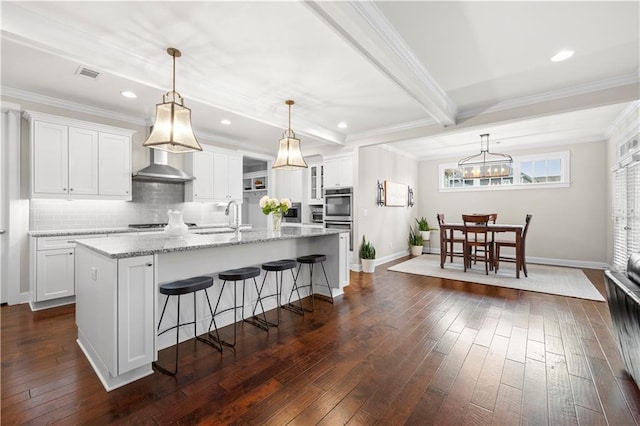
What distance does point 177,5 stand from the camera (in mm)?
2113

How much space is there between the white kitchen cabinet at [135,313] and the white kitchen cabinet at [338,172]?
424 centimetres

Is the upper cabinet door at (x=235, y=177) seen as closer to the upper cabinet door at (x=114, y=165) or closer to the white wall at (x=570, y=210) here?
the upper cabinet door at (x=114, y=165)

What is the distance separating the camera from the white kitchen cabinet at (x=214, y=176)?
521cm

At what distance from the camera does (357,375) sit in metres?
2.08

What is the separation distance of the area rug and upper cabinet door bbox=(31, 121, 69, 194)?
533 centimetres

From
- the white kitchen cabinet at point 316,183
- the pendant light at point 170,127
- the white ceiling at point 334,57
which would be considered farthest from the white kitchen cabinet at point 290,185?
the pendant light at point 170,127

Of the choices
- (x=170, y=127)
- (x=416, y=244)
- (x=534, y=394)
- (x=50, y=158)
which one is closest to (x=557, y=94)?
(x=534, y=394)

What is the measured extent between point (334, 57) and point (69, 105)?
361 cm

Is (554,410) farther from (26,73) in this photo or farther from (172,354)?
(26,73)

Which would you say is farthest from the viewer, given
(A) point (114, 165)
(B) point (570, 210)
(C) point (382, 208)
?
(C) point (382, 208)

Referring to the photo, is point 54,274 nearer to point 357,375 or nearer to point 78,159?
point 78,159

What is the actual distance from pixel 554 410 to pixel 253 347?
2.12m

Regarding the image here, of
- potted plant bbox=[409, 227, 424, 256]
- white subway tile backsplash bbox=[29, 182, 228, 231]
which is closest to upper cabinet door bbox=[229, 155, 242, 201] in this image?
white subway tile backsplash bbox=[29, 182, 228, 231]

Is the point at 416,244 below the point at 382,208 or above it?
below
